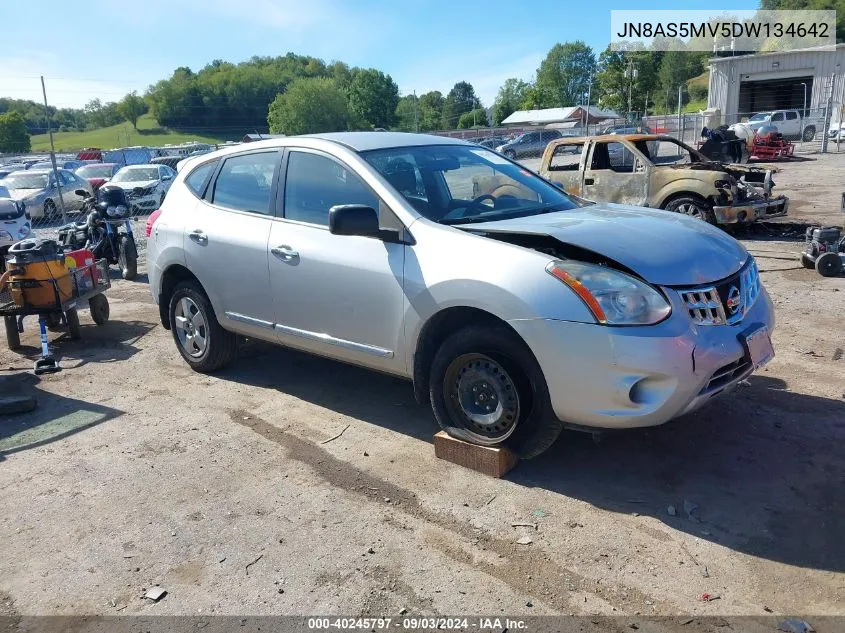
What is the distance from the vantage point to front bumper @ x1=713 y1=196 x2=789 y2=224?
35.1 feet

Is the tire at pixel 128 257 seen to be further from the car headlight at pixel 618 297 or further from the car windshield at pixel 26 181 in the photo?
the car windshield at pixel 26 181

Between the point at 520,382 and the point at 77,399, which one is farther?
the point at 77,399

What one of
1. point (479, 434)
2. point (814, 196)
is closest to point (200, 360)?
point (479, 434)

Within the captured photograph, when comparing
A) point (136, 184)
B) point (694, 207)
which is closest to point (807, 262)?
point (694, 207)

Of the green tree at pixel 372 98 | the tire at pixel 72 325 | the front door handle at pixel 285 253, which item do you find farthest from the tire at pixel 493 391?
the green tree at pixel 372 98

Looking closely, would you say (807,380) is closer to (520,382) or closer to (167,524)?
(520,382)

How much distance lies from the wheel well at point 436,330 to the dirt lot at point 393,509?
48 cm

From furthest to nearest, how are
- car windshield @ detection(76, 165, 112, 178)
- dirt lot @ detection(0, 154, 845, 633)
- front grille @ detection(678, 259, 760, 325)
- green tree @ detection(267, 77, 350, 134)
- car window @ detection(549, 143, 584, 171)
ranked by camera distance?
green tree @ detection(267, 77, 350, 134)
car windshield @ detection(76, 165, 112, 178)
car window @ detection(549, 143, 584, 171)
front grille @ detection(678, 259, 760, 325)
dirt lot @ detection(0, 154, 845, 633)

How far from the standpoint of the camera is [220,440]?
4695 millimetres

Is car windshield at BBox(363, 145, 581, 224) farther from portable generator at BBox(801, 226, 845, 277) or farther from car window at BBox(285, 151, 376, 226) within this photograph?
portable generator at BBox(801, 226, 845, 277)

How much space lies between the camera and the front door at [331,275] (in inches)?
168

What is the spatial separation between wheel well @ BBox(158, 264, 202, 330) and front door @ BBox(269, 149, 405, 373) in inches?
49.1

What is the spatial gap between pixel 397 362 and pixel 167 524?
5.08 ft

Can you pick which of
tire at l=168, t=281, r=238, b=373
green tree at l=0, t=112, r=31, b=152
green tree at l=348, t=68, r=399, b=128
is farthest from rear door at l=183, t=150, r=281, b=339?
green tree at l=348, t=68, r=399, b=128
